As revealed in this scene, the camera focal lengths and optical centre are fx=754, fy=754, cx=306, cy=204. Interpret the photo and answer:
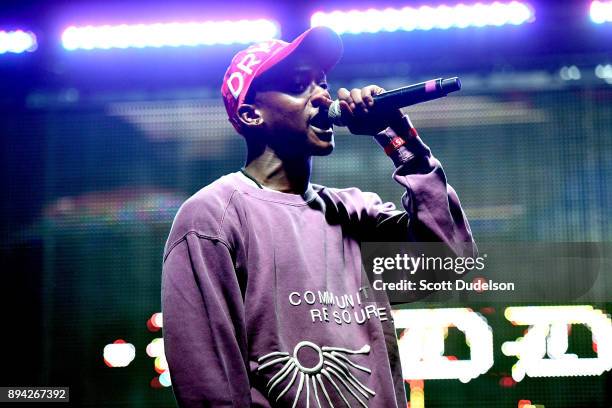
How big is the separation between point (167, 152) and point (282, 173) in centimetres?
127

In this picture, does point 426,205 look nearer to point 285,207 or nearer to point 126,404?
point 285,207

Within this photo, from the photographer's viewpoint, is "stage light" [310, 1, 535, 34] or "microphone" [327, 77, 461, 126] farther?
"stage light" [310, 1, 535, 34]

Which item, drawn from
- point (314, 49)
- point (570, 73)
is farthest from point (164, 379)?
point (570, 73)

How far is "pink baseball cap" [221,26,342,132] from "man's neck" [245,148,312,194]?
0.30 ft

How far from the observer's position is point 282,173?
1.18 m

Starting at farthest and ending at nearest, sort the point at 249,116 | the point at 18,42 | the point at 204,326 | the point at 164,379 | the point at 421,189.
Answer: the point at 18,42 → the point at 164,379 → the point at 249,116 → the point at 421,189 → the point at 204,326

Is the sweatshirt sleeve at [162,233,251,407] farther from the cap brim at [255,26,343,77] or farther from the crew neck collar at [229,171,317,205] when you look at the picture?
the cap brim at [255,26,343,77]

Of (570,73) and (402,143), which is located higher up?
(570,73)

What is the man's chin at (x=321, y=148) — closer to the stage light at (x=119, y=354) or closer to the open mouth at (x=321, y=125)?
the open mouth at (x=321, y=125)

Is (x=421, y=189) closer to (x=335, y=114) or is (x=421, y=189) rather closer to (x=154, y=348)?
(x=335, y=114)

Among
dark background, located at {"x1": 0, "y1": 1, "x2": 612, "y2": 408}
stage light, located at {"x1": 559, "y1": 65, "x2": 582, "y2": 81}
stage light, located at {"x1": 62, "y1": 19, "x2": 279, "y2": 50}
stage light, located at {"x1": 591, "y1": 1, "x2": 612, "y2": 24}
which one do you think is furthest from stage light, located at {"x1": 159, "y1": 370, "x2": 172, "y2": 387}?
stage light, located at {"x1": 591, "y1": 1, "x2": 612, "y2": 24}

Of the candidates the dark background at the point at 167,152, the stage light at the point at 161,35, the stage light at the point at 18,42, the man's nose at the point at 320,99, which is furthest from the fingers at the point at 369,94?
the stage light at the point at 18,42

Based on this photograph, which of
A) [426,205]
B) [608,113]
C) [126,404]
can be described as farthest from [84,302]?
[608,113]

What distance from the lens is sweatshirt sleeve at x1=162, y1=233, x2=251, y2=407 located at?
0.97 metres
